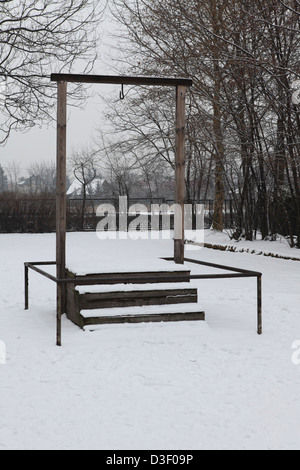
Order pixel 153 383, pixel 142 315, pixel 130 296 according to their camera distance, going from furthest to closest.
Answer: pixel 130 296
pixel 142 315
pixel 153 383

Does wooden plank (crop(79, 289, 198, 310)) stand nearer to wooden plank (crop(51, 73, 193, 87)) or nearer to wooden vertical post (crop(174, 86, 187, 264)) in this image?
wooden vertical post (crop(174, 86, 187, 264))

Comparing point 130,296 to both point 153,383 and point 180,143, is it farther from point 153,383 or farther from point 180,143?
point 180,143

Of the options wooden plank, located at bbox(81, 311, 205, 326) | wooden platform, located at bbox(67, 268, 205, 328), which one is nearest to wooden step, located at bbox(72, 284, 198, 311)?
wooden platform, located at bbox(67, 268, 205, 328)

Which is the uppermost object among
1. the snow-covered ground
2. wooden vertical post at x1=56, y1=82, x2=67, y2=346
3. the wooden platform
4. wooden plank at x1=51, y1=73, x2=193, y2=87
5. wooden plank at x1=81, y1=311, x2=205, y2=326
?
wooden plank at x1=51, y1=73, x2=193, y2=87

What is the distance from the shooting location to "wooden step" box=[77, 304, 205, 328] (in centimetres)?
676

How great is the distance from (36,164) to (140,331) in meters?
95.1

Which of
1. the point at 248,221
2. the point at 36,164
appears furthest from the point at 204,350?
the point at 36,164

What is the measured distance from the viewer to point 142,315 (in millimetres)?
6898

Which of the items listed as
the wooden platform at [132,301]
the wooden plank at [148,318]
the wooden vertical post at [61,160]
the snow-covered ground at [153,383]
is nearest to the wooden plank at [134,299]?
the wooden platform at [132,301]

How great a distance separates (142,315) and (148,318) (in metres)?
0.08

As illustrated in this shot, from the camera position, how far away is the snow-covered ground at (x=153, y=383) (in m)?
4.01

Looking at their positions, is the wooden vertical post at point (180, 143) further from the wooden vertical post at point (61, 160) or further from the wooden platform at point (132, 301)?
the wooden vertical post at point (61, 160)

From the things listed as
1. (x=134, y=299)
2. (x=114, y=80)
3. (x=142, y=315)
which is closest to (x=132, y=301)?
(x=134, y=299)

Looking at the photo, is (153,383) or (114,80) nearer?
(153,383)
